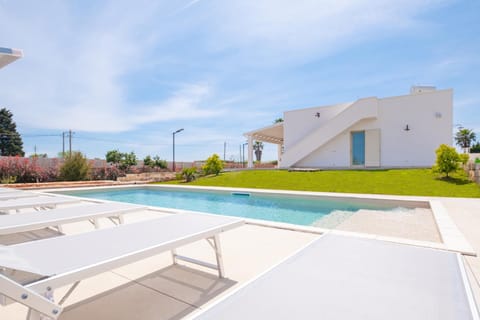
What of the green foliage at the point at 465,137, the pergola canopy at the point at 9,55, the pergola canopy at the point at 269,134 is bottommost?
the pergola canopy at the point at 9,55

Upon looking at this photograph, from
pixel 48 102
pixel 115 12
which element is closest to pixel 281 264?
pixel 115 12

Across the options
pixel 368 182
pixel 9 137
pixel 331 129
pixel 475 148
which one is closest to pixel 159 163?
pixel 331 129

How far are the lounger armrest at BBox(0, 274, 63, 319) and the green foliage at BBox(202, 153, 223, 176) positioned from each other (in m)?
18.4

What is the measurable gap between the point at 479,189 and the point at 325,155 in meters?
10.3

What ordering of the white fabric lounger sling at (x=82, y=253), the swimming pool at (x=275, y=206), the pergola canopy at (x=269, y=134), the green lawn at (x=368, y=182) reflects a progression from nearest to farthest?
the white fabric lounger sling at (x=82, y=253), the swimming pool at (x=275, y=206), the green lawn at (x=368, y=182), the pergola canopy at (x=269, y=134)

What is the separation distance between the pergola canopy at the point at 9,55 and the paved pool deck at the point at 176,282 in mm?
3388

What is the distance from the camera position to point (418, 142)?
1648 centimetres

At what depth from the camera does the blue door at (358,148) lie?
18406mm

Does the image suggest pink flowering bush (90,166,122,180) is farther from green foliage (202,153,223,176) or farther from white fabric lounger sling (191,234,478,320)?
white fabric lounger sling (191,234,478,320)

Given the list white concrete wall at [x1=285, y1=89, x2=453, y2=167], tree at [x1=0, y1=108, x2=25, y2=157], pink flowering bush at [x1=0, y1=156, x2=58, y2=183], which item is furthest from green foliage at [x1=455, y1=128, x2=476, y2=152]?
tree at [x1=0, y1=108, x2=25, y2=157]

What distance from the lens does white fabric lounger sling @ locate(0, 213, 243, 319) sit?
53.7 inches

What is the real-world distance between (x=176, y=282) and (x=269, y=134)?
2304 cm

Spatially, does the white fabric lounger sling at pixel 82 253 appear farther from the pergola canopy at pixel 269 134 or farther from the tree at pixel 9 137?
the tree at pixel 9 137

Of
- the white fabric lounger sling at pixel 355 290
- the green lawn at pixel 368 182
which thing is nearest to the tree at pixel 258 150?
→ the green lawn at pixel 368 182
